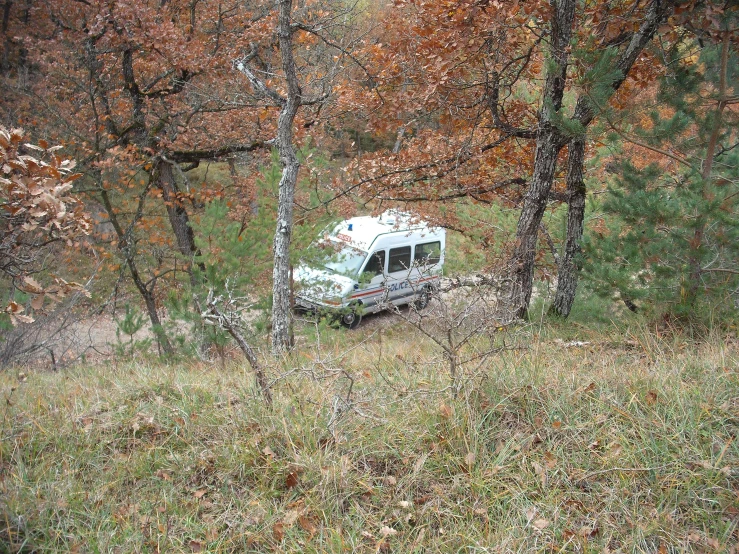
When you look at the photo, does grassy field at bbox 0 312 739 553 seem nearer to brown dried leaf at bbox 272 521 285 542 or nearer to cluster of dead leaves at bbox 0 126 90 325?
brown dried leaf at bbox 272 521 285 542

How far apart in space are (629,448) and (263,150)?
10.0m

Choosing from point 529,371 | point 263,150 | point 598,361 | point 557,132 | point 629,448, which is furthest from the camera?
→ point 263,150

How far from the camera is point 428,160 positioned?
873 centimetres

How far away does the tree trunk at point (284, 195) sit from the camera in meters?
6.86

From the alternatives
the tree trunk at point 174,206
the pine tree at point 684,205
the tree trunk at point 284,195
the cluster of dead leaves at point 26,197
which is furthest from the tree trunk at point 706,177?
the tree trunk at point 174,206

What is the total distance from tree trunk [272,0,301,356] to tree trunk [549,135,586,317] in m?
3.67

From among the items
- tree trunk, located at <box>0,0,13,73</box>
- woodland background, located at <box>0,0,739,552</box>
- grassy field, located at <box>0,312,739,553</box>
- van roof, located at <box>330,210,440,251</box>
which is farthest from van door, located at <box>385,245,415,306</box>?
tree trunk, located at <box>0,0,13,73</box>

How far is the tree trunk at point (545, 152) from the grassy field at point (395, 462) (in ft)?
8.34

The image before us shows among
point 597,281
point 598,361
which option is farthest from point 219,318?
point 597,281

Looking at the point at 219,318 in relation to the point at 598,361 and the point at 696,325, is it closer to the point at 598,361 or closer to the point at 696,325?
the point at 598,361

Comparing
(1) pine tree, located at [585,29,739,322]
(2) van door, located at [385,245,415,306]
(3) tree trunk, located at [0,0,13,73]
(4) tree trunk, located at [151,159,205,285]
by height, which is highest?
(3) tree trunk, located at [0,0,13,73]

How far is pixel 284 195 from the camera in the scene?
23.0 ft

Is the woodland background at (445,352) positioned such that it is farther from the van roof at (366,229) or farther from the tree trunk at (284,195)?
the van roof at (366,229)

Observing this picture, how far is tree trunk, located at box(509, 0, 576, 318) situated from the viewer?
6.31m
